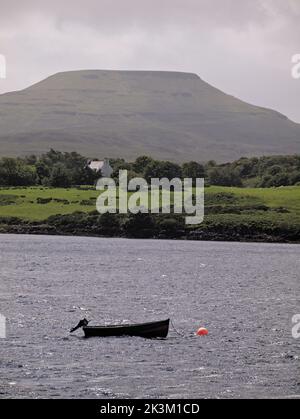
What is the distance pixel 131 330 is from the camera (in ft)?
225

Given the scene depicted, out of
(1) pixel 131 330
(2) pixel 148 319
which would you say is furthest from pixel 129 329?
(2) pixel 148 319

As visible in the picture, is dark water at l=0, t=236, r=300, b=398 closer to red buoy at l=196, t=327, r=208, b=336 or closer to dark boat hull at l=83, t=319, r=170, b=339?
red buoy at l=196, t=327, r=208, b=336

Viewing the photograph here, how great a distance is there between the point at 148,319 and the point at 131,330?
10.1 meters

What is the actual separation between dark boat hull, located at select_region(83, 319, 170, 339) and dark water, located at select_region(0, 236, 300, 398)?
728 millimetres

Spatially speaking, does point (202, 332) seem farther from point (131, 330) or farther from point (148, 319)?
point (148, 319)

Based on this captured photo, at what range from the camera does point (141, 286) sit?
10500 centimetres

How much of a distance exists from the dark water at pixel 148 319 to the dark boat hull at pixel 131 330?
2.39 feet

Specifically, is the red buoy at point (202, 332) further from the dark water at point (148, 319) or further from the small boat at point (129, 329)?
the small boat at point (129, 329)

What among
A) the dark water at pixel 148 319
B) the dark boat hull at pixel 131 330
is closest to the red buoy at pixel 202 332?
the dark water at pixel 148 319

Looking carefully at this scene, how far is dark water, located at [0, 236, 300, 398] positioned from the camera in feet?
179

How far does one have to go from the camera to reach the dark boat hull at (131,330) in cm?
6825

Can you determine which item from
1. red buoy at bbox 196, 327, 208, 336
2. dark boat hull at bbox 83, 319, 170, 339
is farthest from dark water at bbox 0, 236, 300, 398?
dark boat hull at bbox 83, 319, 170, 339
